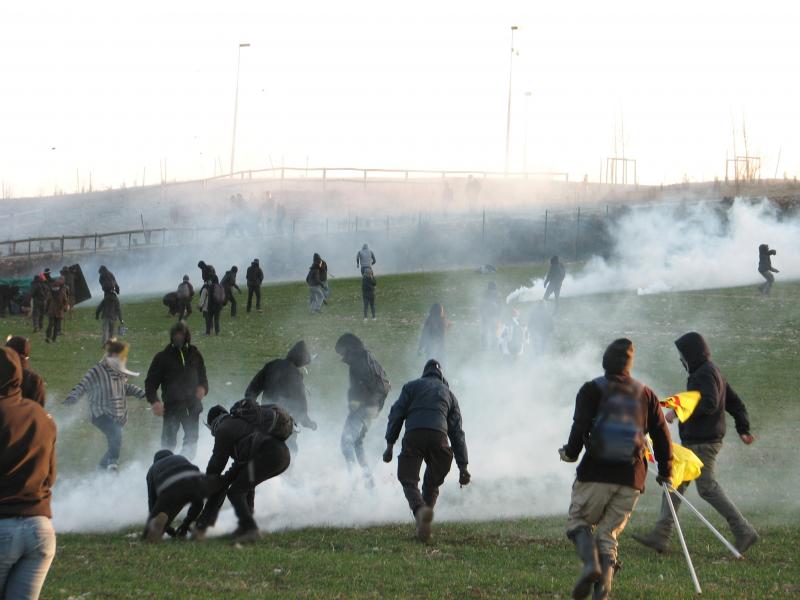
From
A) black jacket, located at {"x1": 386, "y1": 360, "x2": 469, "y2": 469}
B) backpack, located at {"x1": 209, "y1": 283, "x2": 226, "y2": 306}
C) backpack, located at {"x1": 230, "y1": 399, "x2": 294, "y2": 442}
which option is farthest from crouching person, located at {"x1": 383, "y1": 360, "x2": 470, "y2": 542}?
backpack, located at {"x1": 209, "y1": 283, "x2": 226, "y2": 306}

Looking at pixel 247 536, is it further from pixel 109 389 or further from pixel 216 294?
pixel 216 294

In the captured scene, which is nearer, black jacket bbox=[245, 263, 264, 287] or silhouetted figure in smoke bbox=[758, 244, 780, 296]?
black jacket bbox=[245, 263, 264, 287]

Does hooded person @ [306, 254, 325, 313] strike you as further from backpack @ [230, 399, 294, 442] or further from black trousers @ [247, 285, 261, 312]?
backpack @ [230, 399, 294, 442]

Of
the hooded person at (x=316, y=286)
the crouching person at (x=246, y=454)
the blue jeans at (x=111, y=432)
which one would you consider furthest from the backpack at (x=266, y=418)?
the hooded person at (x=316, y=286)

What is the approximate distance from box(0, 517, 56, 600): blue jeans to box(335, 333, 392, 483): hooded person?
23.3 ft

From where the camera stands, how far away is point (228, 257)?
165 ft

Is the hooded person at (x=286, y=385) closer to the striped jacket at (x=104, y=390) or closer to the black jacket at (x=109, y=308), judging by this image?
the striped jacket at (x=104, y=390)

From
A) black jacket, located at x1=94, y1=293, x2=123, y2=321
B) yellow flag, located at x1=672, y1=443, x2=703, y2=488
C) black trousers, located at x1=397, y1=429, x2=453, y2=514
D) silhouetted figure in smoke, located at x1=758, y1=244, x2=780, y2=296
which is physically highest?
silhouetted figure in smoke, located at x1=758, y1=244, x2=780, y2=296

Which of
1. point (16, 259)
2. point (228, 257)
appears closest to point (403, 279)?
point (228, 257)

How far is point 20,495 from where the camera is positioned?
5758 millimetres

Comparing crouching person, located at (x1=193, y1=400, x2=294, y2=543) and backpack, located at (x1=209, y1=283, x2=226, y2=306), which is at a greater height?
backpack, located at (x1=209, y1=283, x2=226, y2=306)

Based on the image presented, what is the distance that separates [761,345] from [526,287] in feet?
35.2

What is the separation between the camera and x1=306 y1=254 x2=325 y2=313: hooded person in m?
31.9

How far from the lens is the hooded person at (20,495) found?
573 cm
